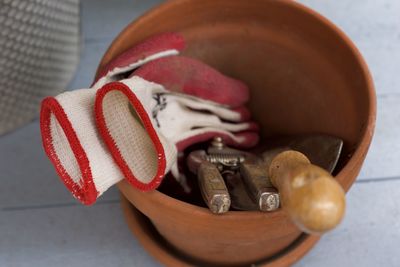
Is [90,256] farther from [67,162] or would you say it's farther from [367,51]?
[367,51]

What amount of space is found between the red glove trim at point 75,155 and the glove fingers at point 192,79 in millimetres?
73

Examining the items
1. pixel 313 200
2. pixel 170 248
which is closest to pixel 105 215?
pixel 170 248

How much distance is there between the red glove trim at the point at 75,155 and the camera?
31cm

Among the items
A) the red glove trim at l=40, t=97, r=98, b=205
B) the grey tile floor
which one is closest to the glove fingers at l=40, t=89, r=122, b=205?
the red glove trim at l=40, t=97, r=98, b=205

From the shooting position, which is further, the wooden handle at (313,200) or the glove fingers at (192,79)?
the glove fingers at (192,79)

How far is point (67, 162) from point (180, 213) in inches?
2.8

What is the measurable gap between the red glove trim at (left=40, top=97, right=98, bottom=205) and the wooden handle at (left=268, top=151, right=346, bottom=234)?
0.37 ft

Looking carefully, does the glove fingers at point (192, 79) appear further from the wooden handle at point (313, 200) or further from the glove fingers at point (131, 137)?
the wooden handle at point (313, 200)

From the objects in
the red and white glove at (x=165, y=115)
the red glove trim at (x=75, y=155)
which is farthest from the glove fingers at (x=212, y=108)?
the red glove trim at (x=75, y=155)

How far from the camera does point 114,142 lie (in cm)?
33

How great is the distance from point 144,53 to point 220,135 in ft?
0.27

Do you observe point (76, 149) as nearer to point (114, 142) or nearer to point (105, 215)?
point (114, 142)

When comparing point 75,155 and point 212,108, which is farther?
point 212,108

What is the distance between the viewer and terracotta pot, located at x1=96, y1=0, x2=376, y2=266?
1.03ft
